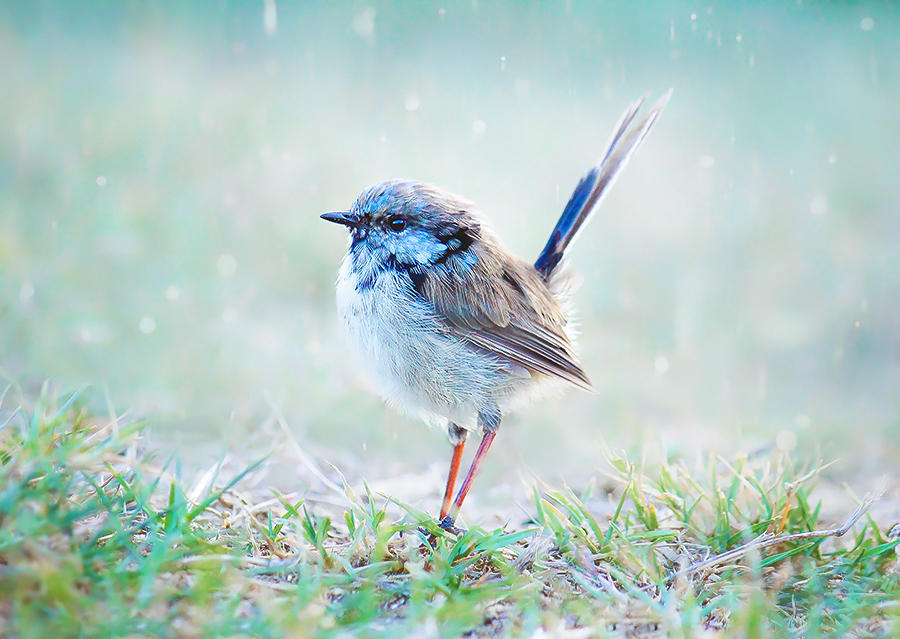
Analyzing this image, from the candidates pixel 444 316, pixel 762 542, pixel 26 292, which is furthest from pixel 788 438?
pixel 26 292

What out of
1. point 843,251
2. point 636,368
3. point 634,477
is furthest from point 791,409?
point 634,477

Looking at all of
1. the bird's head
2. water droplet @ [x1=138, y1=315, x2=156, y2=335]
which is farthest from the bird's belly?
water droplet @ [x1=138, y1=315, x2=156, y2=335]

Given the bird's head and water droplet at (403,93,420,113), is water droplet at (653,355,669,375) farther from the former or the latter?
water droplet at (403,93,420,113)

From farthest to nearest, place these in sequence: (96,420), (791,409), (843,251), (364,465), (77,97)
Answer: (77,97) → (843,251) → (791,409) → (364,465) → (96,420)

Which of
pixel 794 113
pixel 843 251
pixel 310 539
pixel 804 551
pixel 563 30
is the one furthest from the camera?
pixel 563 30

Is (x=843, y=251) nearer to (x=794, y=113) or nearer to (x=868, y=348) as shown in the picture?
(x=868, y=348)

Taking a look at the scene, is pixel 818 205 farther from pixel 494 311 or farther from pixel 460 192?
pixel 494 311
